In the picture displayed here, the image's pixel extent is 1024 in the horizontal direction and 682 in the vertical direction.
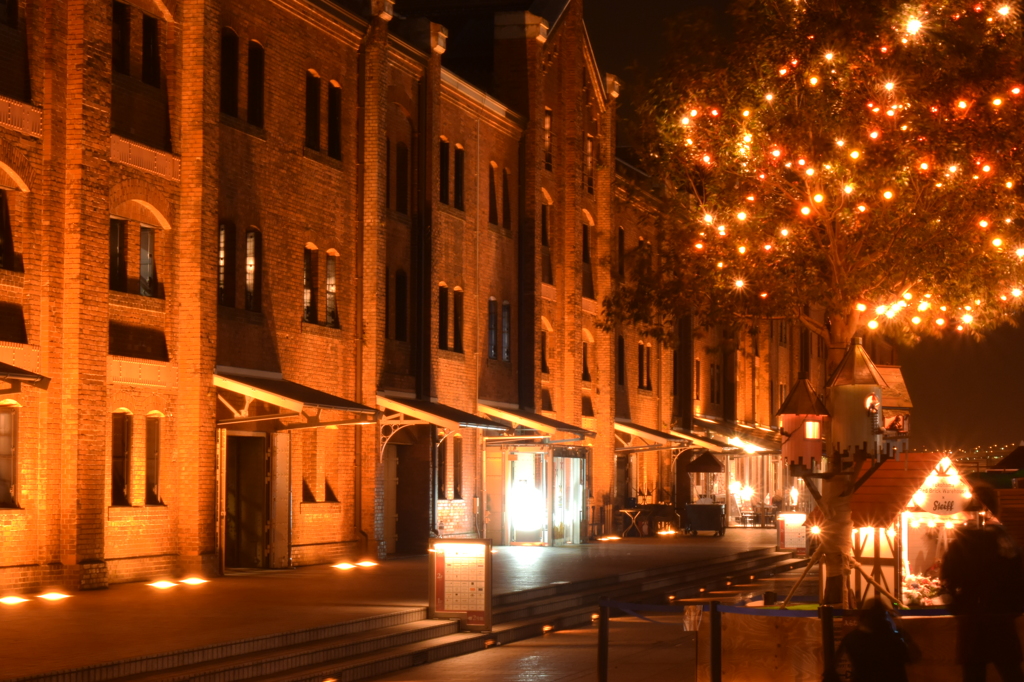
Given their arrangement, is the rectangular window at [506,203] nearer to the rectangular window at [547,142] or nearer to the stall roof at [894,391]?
the rectangular window at [547,142]

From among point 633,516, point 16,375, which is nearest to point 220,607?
point 16,375

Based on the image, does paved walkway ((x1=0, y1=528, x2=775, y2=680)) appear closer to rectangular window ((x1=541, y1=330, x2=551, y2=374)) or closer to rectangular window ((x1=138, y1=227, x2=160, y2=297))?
rectangular window ((x1=138, y1=227, x2=160, y2=297))

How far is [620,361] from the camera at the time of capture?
44812mm

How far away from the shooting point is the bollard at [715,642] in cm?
1218

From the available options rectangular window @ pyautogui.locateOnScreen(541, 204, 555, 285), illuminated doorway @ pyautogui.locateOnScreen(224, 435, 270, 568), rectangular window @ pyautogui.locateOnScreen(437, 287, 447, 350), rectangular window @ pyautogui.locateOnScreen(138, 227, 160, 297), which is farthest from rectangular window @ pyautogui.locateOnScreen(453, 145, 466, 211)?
rectangular window @ pyautogui.locateOnScreen(138, 227, 160, 297)

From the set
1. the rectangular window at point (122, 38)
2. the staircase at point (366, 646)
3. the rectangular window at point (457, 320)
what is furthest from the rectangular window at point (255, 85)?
the staircase at point (366, 646)

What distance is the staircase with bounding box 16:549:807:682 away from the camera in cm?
1366

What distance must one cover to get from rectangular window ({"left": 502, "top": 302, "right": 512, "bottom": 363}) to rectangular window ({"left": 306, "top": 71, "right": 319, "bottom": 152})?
9331 mm

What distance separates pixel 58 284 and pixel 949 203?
1423 cm

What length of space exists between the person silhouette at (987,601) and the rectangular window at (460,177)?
23873 mm

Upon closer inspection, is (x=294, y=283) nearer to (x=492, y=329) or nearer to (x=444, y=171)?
(x=444, y=171)

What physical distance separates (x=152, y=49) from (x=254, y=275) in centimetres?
431

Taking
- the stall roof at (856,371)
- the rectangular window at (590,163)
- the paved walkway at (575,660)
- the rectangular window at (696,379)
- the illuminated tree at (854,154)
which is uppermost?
the rectangular window at (590,163)

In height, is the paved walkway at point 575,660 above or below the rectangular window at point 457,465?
below
